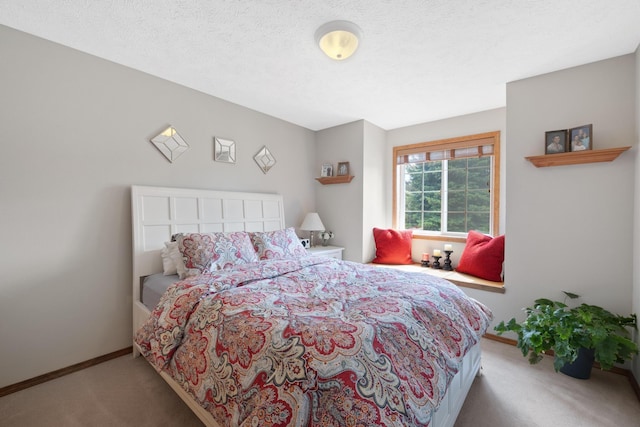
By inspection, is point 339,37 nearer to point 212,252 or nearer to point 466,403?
point 212,252

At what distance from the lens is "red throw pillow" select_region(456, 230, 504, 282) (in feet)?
8.93

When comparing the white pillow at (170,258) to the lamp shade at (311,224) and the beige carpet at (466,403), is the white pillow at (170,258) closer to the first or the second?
the beige carpet at (466,403)

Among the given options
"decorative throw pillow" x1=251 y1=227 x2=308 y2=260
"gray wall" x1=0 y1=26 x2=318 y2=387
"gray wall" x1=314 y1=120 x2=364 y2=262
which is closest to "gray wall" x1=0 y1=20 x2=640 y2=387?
"gray wall" x1=0 y1=26 x2=318 y2=387

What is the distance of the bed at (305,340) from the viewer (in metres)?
0.90

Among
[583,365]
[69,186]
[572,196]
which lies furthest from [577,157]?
[69,186]

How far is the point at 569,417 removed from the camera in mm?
1581

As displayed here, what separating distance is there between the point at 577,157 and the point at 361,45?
1858 mm

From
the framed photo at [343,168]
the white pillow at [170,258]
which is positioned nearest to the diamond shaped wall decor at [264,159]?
the framed photo at [343,168]

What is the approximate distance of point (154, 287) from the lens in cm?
204

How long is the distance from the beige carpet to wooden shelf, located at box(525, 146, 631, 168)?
159 cm

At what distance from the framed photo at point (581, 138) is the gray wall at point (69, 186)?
3.29m

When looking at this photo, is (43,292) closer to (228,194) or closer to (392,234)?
(228,194)

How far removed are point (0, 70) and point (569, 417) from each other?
13.4 ft

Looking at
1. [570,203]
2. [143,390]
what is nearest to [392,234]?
[570,203]
